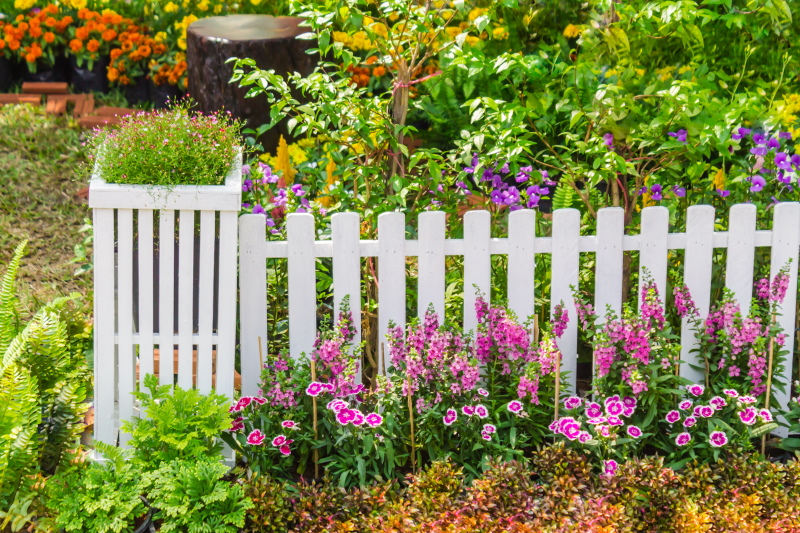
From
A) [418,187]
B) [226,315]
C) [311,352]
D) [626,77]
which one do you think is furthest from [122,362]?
[626,77]

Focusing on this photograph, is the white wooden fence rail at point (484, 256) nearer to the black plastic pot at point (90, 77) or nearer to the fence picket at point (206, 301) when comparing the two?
the fence picket at point (206, 301)

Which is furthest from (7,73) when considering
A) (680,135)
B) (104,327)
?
(680,135)

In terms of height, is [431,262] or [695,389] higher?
[431,262]

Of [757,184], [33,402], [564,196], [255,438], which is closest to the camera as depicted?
[33,402]

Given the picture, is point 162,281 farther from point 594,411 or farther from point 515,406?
point 594,411

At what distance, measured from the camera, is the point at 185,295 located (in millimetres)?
3355

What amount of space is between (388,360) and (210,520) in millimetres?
952

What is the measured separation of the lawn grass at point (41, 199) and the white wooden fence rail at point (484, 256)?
5.17 ft

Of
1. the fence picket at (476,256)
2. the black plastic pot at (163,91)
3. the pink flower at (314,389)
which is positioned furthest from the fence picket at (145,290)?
the black plastic pot at (163,91)

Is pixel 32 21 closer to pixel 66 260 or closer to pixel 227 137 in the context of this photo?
pixel 66 260

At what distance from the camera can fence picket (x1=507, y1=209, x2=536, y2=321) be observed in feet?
11.4

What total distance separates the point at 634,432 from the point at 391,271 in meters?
1.00

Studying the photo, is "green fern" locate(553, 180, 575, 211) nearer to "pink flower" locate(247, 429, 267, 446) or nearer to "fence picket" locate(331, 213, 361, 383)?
"fence picket" locate(331, 213, 361, 383)

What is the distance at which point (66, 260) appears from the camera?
5.23m
